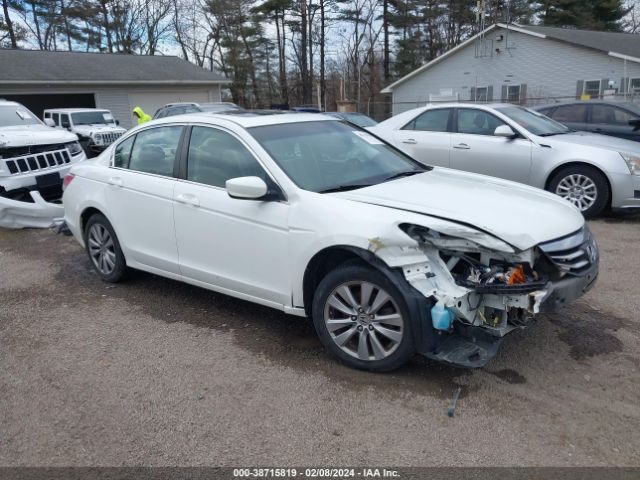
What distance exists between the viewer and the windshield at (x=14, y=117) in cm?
999

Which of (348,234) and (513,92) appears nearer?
(348,234)

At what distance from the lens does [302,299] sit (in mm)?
3869

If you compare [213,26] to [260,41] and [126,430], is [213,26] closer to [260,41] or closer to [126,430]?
[260,41]

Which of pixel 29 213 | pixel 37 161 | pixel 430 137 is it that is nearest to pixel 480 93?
pixel 430 137

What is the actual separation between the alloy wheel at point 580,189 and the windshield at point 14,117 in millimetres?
9084

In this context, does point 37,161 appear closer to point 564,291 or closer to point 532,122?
point 532,122

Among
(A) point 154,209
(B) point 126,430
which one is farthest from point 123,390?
(A) point 154,209

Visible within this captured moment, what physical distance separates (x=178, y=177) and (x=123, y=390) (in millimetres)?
1769

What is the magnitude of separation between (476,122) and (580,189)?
1.80m

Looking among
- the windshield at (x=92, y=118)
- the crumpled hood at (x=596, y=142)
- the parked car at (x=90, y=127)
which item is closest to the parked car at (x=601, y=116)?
the crumpled hood at (x=596, y=142)

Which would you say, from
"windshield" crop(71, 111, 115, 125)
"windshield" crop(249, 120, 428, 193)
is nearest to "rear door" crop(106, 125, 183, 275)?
"windshield" crop(249, 120, 428, 193)

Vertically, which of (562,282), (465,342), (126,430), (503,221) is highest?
(503,221)

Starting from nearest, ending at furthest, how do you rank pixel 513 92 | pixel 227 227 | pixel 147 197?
pixel 227 227, pixel 147 197, pixel 513 92

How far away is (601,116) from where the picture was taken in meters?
10.3
